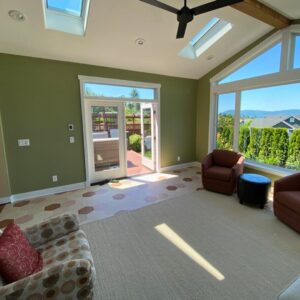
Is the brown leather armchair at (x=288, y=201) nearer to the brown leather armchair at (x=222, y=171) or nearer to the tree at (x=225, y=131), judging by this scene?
the brown leather armchair at (x=222, y=171)

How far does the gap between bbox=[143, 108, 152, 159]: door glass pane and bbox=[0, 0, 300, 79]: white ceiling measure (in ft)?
4.05

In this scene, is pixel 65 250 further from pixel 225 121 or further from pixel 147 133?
pixel 225 121

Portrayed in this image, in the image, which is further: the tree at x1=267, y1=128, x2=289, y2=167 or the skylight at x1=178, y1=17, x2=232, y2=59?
the tree at x1=267, y1=128, x2=289, y2=167

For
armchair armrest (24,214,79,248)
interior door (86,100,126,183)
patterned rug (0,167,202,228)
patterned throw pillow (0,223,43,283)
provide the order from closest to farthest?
patterned throw pillow (0,223,43,283) < armchair armrest (24,214,79,248) < patterned rug (0,167,202,228) < interior door (86,100,126,183)

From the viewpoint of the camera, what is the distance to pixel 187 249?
2229mm

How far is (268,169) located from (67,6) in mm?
4815

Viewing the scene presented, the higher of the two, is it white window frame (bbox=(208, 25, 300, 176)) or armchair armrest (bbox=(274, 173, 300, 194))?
white window frame (bbox=(208, 25, 300, 176))

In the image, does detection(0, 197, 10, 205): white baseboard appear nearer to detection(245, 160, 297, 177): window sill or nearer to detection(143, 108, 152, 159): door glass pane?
detection(143, 108, 152, 159): door glass pane

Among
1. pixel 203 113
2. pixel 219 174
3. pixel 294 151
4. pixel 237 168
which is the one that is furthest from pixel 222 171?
pixel 203 113

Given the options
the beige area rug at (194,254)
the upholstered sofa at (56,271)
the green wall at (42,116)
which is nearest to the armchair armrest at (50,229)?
the upholstered sofa at (56,271)

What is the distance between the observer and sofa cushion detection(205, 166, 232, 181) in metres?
3.67

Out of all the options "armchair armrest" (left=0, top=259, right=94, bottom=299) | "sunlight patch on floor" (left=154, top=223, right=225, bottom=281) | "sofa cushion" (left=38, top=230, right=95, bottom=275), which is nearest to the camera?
"armchair armrest" (left=0, top=259, right=94, bottom=299)

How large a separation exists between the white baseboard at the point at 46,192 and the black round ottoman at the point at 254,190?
10.9ft

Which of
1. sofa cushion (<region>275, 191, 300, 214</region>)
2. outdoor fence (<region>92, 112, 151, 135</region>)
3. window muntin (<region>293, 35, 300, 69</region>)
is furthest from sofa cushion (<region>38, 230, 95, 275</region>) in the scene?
window muntin (<region>293, 35, 300, 69</region>)
